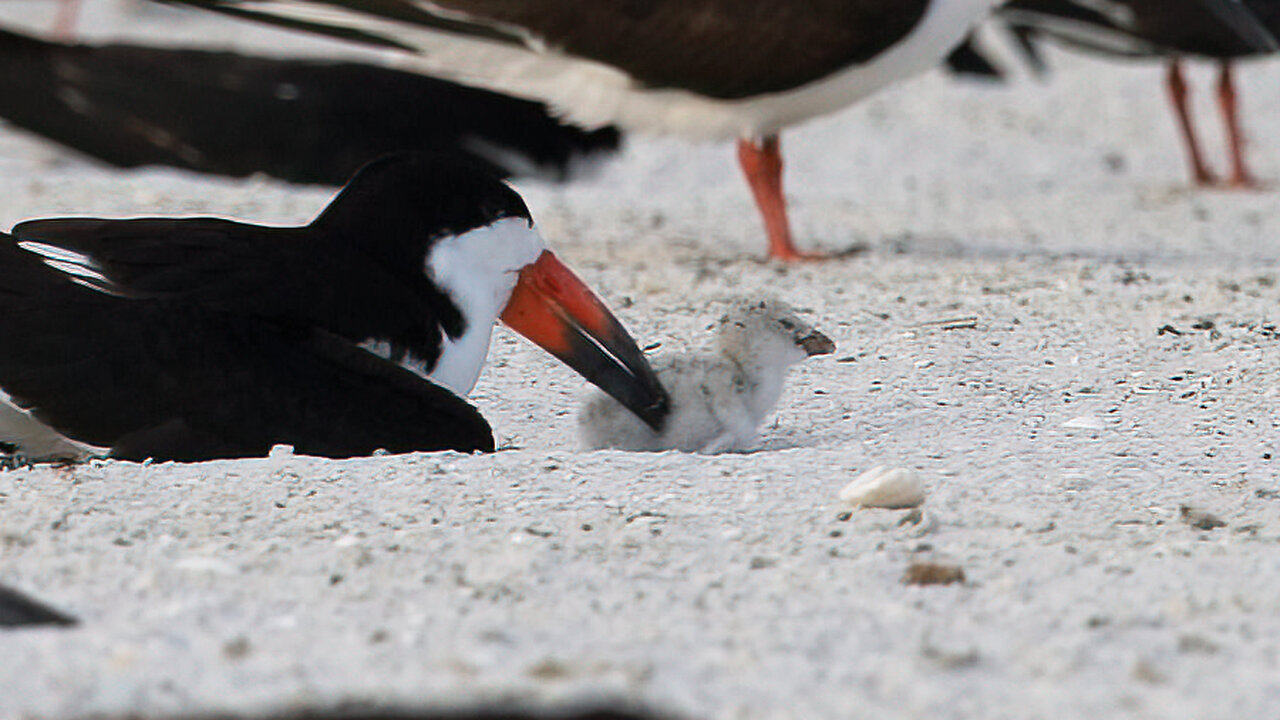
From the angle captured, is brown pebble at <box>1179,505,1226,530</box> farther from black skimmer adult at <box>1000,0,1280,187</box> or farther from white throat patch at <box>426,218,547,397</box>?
black skimmer adult at <box>1000,0,1280,187</box>

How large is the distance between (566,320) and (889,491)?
975mm

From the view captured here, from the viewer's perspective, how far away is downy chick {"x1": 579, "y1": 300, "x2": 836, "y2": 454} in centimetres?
346

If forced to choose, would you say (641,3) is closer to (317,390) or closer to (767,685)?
(317,390)

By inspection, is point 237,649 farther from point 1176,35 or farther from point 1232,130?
point 1232,130

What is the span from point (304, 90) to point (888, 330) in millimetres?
3023

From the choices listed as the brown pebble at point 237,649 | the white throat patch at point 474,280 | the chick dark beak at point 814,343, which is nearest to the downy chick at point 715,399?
the chick dark beak at point 814,343

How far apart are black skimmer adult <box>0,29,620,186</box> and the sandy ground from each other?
6.42 ft

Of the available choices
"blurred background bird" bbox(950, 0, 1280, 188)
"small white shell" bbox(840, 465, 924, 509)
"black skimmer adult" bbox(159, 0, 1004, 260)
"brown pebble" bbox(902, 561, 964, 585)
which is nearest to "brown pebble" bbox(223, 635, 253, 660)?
"brown pebble" bbox(902, 561, 964, 585)

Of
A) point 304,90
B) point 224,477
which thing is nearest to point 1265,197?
point 304,90

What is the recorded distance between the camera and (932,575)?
2506 millimetres

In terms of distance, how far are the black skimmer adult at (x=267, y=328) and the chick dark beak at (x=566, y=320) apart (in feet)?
0.24

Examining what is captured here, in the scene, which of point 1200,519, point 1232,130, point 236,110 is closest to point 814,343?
point 1200,519

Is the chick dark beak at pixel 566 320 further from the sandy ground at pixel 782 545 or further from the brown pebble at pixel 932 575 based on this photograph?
the brown pebble at pixel 932 575

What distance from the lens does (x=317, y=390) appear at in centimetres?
304
